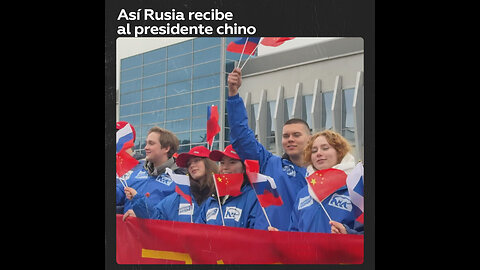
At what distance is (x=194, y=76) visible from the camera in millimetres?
8242

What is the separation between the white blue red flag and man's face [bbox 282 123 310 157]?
1638mm

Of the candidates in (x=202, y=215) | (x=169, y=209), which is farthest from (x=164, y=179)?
(x=202, y=215)

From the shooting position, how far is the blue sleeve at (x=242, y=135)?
26.1 ft

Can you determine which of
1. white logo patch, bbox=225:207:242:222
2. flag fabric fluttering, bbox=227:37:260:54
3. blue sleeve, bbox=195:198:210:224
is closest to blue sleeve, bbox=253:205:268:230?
white logo patch, bbox=225:207:242:222

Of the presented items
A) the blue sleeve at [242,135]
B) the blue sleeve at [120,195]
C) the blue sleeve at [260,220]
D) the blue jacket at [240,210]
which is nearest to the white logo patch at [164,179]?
the blue sleeve at [120,195]

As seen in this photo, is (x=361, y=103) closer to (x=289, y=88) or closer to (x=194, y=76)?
(x=289, y=88)

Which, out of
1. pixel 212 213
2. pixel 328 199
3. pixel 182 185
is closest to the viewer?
pixel 328 199

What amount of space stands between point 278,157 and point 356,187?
867 mm

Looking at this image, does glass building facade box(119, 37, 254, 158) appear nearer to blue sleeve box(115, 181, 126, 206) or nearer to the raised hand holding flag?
the raised hand holding flag

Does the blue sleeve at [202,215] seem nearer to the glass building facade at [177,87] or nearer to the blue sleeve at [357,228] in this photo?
the glass building facade at [177,87]

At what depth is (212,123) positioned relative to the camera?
8.08 metres

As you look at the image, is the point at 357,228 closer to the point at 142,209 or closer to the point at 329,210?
the point at 329,210

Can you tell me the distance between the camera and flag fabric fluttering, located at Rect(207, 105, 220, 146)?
8070mm

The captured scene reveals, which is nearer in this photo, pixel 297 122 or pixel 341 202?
pixel 341 202
